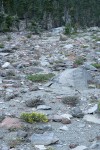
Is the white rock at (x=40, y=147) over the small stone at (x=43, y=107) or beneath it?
over

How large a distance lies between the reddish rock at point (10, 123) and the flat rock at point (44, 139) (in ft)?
2.52

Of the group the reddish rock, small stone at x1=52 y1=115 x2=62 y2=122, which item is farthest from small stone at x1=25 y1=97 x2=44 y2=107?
the reddish rock

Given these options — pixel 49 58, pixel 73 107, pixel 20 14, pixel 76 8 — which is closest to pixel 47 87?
pixel 73 107

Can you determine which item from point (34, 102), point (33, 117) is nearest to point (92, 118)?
point (33, 117)

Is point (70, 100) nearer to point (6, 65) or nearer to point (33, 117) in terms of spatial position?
point (33, 117)

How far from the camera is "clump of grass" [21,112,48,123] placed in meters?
8.77

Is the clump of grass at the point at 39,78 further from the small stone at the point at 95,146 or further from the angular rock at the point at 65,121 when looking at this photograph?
the small stone at the point at 95,146

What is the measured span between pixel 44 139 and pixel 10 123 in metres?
1.23

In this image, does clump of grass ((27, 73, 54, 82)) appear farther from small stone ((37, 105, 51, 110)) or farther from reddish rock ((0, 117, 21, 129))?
reddish rock ((0, 117, 21, 129))

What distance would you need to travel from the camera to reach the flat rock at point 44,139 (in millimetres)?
7590

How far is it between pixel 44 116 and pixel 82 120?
884mm

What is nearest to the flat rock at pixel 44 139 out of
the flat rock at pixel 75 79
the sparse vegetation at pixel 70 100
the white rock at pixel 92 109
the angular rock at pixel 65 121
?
the angular rock at pixel 65 121

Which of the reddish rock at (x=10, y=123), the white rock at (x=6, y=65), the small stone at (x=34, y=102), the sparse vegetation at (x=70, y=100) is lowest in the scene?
the white rock at (x=6, y=65)

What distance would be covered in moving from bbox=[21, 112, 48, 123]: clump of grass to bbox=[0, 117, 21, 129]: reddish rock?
183 millimetres
